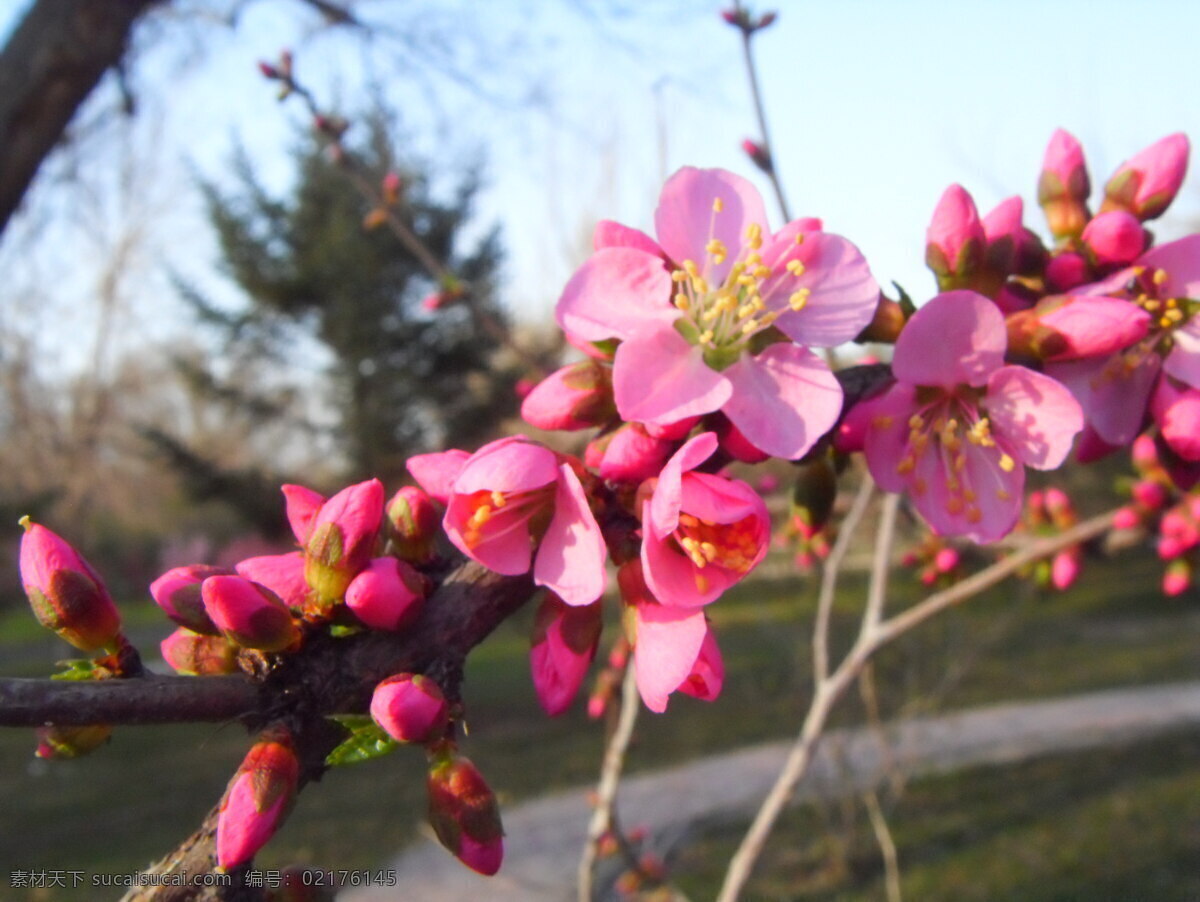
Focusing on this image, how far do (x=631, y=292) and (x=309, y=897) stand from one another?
2.05 ft

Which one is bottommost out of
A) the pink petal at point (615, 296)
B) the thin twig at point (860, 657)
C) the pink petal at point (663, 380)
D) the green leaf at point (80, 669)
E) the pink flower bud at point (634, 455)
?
the thin twig at point (860, 657)

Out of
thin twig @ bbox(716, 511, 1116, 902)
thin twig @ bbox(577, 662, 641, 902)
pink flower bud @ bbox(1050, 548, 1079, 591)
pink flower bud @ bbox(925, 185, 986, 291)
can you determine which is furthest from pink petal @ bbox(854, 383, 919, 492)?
thin twig @ bbox(577, 662, 641, 902)

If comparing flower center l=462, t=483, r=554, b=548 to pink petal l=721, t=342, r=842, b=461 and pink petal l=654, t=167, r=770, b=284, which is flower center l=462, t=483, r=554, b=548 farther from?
pink petal l=654, t=167, r=770, b=284

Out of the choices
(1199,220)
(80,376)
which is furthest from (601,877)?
(80,376)

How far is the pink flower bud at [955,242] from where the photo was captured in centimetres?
92

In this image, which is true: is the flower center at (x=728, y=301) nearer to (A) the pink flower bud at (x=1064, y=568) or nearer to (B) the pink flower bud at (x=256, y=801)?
(B) the pink flower bud at (x=256, y=801)

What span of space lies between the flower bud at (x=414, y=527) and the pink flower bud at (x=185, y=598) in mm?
150

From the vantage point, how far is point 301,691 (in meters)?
0.75

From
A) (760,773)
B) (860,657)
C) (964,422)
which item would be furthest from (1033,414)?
(760,773)

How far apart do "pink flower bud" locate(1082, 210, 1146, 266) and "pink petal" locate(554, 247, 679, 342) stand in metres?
0.51

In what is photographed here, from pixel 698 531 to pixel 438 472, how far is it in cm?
25

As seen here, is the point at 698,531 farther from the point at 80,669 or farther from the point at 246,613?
the point at 80,669

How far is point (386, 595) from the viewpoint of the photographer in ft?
2.41

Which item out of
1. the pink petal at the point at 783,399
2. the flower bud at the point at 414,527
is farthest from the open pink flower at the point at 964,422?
the flower bud at the point at 414,527
